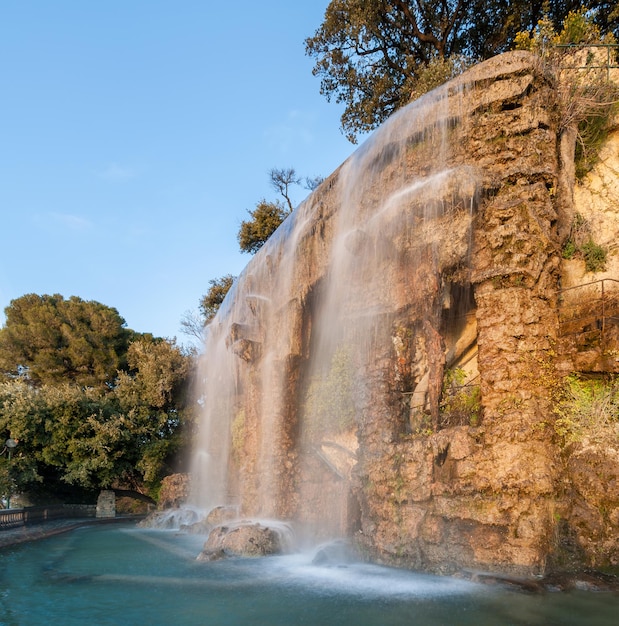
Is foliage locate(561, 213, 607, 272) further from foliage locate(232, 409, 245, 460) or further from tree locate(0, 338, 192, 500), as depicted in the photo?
tree locate(0, 338, 192, 500)

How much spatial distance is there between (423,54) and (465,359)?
13577 mm

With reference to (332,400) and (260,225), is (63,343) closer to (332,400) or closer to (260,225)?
(260,225)

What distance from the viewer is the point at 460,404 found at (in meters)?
9.67

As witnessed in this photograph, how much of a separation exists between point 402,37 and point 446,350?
47.1ft

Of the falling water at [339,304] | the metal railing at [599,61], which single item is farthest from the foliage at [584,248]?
the metal railing at [599,61]

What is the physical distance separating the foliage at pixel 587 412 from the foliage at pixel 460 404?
1.22m

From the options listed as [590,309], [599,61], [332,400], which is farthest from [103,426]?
[599,61]

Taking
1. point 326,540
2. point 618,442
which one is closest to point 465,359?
point 618,442

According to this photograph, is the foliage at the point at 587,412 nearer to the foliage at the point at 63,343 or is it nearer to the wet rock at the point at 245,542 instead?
the wet rock at the point at 245,542

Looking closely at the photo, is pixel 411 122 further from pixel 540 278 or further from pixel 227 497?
pixel 227 497

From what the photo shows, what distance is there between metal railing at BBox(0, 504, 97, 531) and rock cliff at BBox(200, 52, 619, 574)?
627cm

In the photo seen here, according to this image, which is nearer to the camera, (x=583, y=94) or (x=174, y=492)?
(x=583, y=94)

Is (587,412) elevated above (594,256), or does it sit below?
below

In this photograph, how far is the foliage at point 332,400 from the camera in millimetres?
13367
